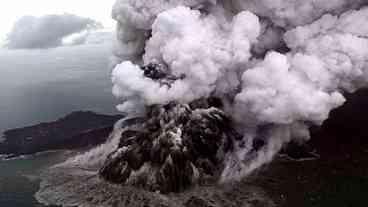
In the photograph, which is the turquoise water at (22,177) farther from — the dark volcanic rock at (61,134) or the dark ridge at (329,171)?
the dark ridge at (329,171)

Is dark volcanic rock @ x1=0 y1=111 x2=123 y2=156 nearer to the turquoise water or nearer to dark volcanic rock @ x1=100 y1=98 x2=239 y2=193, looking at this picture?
the turquoise water

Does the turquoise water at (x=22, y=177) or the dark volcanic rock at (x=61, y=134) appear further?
the dark volcanic rock at (x=61, y=134)

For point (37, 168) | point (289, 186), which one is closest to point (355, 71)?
point (289, 186)

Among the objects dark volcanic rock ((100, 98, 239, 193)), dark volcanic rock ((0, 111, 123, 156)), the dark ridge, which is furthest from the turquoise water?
the dark ridge

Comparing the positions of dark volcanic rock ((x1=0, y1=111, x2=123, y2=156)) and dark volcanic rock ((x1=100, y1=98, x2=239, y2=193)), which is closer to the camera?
dark volcanic rock ((x1=100, y1=98, x2=239, y2=193))

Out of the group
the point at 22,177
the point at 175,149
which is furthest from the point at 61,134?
the point at 175,149

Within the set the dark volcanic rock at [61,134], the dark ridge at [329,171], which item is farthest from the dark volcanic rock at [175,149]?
the dark volcanic rock at [61,134]

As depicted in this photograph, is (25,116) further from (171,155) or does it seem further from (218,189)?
(218,189)
